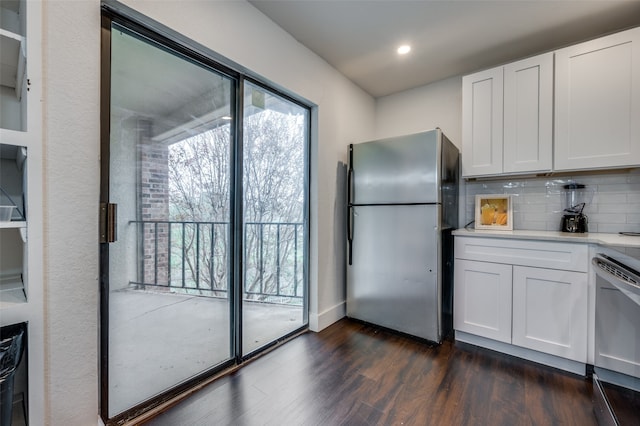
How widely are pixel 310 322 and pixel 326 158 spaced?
153cm

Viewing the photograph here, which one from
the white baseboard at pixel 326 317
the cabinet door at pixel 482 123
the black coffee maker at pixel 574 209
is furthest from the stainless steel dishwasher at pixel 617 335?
the white baseboard at pixel 326 317

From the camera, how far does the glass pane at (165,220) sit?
1.40 metres

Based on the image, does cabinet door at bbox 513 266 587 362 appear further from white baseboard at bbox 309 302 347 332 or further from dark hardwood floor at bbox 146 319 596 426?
white baseboard at bbox 309 302 347 332

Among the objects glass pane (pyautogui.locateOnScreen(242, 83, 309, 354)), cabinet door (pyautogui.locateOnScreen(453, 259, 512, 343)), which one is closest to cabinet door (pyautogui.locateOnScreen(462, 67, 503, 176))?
cabinet door (pyautogui.locateOnScreen(453, 259, 512, 343))

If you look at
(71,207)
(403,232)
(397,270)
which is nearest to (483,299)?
(397,270)

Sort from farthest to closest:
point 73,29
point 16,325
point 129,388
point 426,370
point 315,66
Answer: point 315,66 → point 426,370 → point 129,388 → point 73,29 → point 16,325

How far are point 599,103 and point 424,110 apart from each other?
1.40 m

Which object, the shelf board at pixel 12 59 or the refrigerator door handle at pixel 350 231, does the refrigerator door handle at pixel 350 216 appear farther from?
the shelf board at pixel 12 59

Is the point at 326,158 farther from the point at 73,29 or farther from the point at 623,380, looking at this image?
the point at 623,380

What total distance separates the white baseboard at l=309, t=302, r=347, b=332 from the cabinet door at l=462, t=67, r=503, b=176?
1746 millimetres

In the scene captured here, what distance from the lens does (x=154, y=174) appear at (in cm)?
154

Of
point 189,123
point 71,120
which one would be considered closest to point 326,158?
point 189,123

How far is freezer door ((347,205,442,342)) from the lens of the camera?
7.17ft

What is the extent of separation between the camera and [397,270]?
7.79 ft
